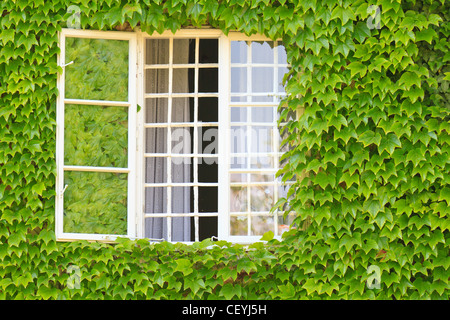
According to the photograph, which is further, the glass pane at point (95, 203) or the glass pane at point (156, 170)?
the glass pane at point (156, 170)

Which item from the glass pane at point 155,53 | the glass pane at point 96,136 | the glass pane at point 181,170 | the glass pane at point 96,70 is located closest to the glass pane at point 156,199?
the glass pane at point 181,170

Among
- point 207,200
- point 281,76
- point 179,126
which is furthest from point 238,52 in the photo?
point 207,200

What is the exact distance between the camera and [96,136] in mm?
5336

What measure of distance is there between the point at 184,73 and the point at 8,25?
1.53 m

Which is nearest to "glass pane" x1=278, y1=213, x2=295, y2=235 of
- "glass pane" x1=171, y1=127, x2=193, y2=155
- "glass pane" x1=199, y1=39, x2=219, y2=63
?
"glass pane" x1=171, y1=127, x2=193, y2=155

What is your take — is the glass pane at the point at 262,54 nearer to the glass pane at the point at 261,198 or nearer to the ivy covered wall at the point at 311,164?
the ivy covered wall at the point at 311,164

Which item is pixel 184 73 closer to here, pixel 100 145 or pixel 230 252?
pixel 100 145

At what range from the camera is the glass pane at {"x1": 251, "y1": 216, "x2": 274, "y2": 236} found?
5.53 meters

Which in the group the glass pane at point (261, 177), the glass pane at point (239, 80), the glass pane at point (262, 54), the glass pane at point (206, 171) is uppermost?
the glass pane at point (262, 54)

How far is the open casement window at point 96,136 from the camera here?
5.28 meters

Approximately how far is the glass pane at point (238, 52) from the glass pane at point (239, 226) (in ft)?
4.47

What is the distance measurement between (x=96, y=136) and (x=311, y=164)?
177 cm

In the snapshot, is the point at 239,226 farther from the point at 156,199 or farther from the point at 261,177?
the point at 156,199
